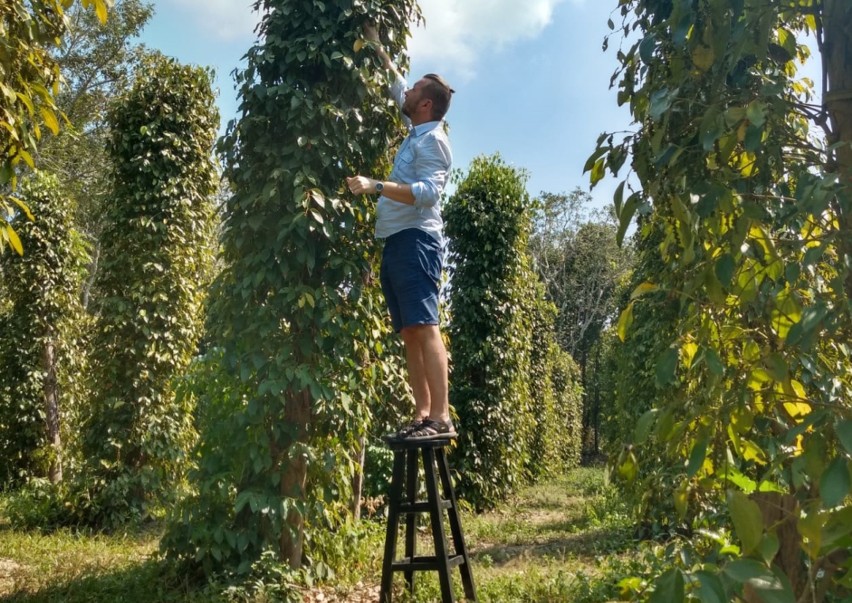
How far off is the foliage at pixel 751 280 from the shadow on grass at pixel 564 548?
187 inches

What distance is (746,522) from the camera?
123 centimetres

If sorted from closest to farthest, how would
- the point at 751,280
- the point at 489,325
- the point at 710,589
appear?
the point at 710,589
the point at 751,280
the point at 489,325

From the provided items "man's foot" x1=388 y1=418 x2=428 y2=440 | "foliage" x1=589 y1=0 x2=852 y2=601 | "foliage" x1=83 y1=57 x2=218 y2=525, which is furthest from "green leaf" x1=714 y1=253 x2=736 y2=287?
"foliage" x1=83 y1=57 x2=218 y2=525

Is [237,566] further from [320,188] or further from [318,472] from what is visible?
[320,188]

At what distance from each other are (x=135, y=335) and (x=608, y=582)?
5.40 metres

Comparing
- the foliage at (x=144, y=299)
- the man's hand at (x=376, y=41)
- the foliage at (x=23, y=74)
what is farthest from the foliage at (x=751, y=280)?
the foliage at (x=144, y=299)

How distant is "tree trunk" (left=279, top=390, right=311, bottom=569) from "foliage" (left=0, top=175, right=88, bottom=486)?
6.61m

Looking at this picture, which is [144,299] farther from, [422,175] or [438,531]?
[438,531]

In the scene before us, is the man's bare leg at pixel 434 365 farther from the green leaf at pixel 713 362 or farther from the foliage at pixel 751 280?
the green leaf at pixel 713 362

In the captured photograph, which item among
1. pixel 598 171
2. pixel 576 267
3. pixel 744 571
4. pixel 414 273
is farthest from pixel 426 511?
pixel 576 267

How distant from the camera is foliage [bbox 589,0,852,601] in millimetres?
1378

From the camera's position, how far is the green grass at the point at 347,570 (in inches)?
170

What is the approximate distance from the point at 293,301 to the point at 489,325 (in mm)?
6597

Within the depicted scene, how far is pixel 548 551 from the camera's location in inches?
292
